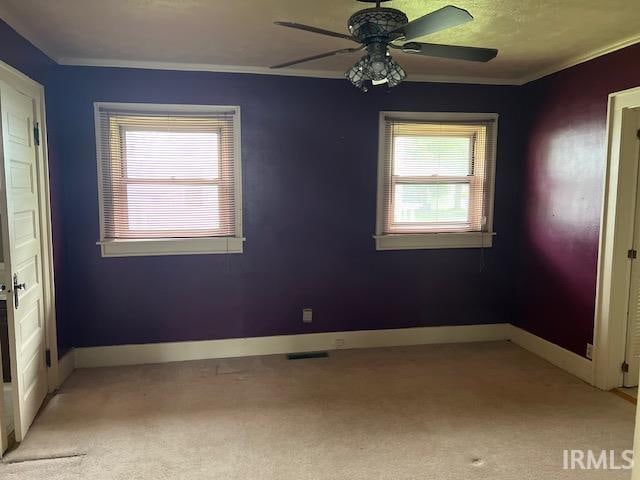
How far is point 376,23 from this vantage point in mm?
1919

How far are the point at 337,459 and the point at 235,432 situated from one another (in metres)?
0.66

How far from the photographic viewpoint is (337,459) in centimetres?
246

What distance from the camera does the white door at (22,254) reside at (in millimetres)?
2506

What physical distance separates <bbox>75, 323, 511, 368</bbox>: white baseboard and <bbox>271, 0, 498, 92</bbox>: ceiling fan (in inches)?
96.7

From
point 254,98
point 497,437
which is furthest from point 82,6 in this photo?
point 497,437

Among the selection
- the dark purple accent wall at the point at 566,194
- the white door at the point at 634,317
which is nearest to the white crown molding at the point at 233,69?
the dark purple accent wall at the point at 566,194

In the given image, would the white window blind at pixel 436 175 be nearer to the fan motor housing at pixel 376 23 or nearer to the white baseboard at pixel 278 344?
the white baseboard at pixel 278 344

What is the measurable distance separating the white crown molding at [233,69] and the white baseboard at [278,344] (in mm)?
2243

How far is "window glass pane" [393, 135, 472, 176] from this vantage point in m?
4.03

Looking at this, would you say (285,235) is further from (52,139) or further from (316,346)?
(52,139)

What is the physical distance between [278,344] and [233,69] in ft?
7.70

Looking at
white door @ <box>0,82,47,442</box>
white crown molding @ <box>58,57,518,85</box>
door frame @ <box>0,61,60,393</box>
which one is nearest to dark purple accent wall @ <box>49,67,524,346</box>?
white crown molding @ <box>58,57,518,85</box>

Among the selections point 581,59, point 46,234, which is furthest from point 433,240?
point 46,234

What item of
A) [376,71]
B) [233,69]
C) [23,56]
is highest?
[233,69]
